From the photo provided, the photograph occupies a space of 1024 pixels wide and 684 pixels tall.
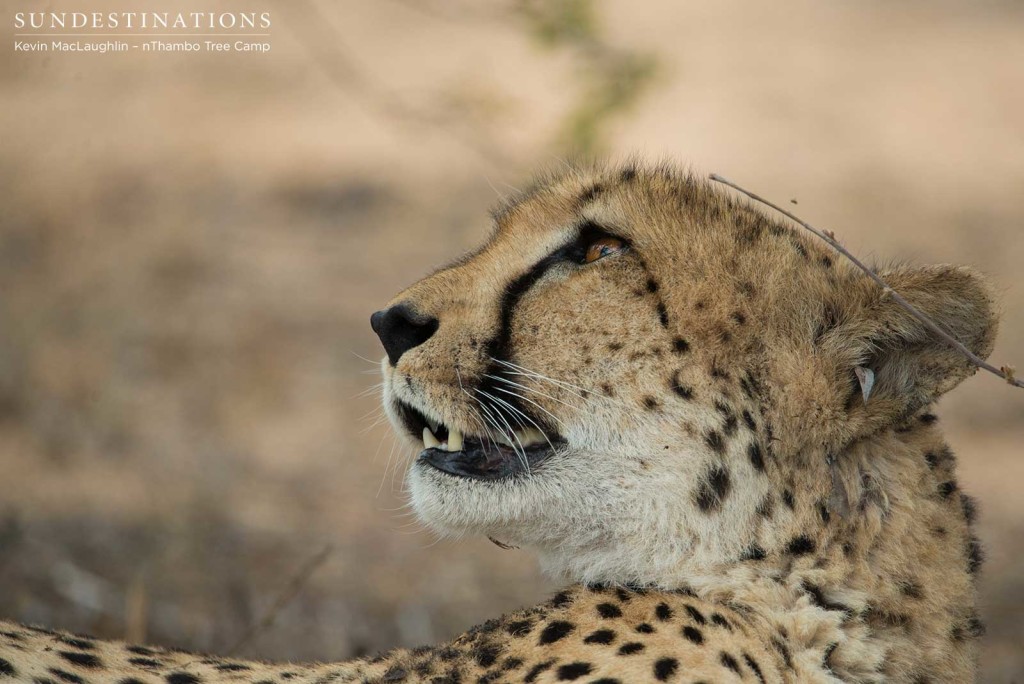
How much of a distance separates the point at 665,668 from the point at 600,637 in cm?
16

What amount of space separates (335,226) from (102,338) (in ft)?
7.10

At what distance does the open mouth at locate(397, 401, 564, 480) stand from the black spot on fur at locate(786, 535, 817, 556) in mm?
526

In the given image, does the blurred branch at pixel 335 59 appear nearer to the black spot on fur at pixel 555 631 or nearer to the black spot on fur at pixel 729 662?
the black spot on fur at pixel 555 631

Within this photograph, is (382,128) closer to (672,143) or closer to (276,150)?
(276,150)

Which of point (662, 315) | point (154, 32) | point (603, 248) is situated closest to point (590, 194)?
point (603, 248)

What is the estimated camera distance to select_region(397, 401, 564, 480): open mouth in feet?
9.02

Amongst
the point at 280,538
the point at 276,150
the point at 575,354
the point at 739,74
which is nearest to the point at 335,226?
the point at 276,150

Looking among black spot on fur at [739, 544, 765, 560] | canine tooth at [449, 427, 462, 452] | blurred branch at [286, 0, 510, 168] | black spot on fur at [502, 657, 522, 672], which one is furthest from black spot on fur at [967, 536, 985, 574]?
blurred branch at [286, 0, 510, 168]

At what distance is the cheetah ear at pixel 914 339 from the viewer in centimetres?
253

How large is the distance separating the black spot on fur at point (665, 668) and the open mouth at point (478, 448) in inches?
20.4

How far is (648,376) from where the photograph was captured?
2660mm

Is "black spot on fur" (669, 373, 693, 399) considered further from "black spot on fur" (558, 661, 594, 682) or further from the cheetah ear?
"black spot on fur" (558, 661, 594, 682)

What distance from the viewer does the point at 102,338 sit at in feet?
23.4

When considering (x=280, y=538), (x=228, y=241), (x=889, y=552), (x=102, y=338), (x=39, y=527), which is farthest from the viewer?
(x=228, y=241)
